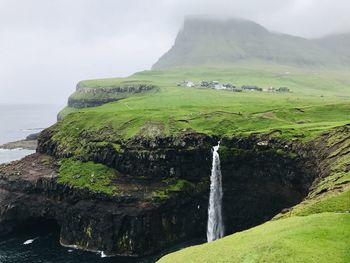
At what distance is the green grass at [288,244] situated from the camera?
37.8 meters

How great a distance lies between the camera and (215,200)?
100312 mm

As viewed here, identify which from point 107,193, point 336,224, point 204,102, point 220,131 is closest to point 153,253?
point 107,193

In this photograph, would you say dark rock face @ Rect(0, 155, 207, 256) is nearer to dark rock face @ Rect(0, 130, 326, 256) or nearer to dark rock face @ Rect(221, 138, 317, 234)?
dark rock face @ Rect(0, 130, 326, 256)

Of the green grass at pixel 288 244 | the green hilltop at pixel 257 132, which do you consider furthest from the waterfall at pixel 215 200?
the green grass at pixel 288 244

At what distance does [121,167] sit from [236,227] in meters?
30.9

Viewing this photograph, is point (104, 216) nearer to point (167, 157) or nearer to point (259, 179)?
point (167, 157)

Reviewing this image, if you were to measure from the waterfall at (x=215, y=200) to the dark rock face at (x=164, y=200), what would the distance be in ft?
4.50

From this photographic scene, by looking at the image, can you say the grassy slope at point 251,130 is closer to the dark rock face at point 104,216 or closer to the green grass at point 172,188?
the green grass at point 172,188

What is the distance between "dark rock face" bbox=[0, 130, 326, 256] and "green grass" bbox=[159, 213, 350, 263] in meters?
40.0

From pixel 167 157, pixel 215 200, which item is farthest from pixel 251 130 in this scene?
Result: pixel 167 157

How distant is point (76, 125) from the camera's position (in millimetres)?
135250

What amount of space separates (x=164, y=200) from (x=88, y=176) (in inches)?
826

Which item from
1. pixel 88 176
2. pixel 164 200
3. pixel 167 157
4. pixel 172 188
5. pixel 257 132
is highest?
pixel 257 132

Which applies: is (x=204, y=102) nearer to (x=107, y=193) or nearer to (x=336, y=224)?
(x=107, y=193)
